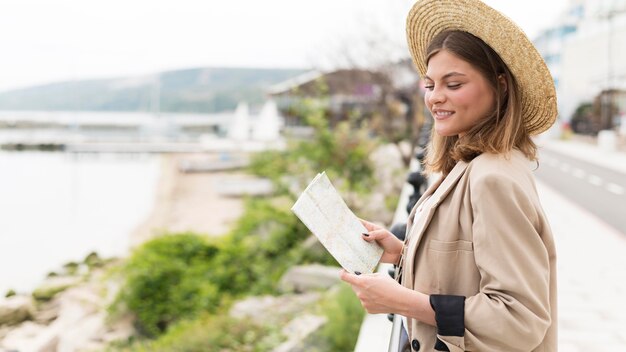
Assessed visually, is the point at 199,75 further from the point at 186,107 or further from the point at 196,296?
the point at 196,296

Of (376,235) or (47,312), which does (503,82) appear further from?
(47,312)

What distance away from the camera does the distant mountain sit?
103 meters

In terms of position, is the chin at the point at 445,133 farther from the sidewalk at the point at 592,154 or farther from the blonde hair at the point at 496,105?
the sidewalk at the point at 592,154

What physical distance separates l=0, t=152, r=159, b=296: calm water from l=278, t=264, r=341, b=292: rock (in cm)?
775

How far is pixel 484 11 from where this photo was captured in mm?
1306

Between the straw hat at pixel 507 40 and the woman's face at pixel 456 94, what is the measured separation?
0.07 m

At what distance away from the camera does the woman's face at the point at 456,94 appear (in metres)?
1.33

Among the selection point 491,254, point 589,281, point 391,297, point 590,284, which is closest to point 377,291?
point 391,297

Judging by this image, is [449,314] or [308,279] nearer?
[449,314]

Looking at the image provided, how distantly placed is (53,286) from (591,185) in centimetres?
1159

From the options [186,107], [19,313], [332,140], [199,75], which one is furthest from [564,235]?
[199,75]

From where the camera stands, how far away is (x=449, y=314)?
4.08 feet

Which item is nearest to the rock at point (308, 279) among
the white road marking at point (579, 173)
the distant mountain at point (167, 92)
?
the white road marking at point (579, 173)

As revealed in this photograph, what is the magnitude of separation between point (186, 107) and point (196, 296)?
10838 cm
